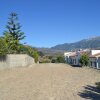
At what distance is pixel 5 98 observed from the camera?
1595 centimetres

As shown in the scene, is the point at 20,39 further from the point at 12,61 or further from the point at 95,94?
the point at 95,94

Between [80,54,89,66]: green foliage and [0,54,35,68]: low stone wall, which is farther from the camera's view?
[80,54,89,66]: green foliage

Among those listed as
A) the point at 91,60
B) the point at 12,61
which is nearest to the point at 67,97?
the point at 12,61

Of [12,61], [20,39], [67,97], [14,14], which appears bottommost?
[67,97]

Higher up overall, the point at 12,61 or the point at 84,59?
the point at 84,59

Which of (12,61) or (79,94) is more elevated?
(12,61)

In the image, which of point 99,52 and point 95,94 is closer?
point 95,94

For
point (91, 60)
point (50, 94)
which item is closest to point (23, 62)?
point (50, 94)

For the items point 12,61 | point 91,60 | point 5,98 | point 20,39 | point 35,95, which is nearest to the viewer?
point 5,98

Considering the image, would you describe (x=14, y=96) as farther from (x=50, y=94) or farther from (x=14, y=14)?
(x=14, y=14)

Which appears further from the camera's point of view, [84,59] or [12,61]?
[84,59]

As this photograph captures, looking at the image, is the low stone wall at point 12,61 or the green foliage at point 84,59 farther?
the green foliage at point 84,59

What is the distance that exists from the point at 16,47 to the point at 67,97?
40472 mm

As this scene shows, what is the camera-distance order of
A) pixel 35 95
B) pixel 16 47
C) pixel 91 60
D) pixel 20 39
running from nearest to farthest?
pixel 35 95 → pixel 16 47 → pixel 20 39 → pixel 91 60
